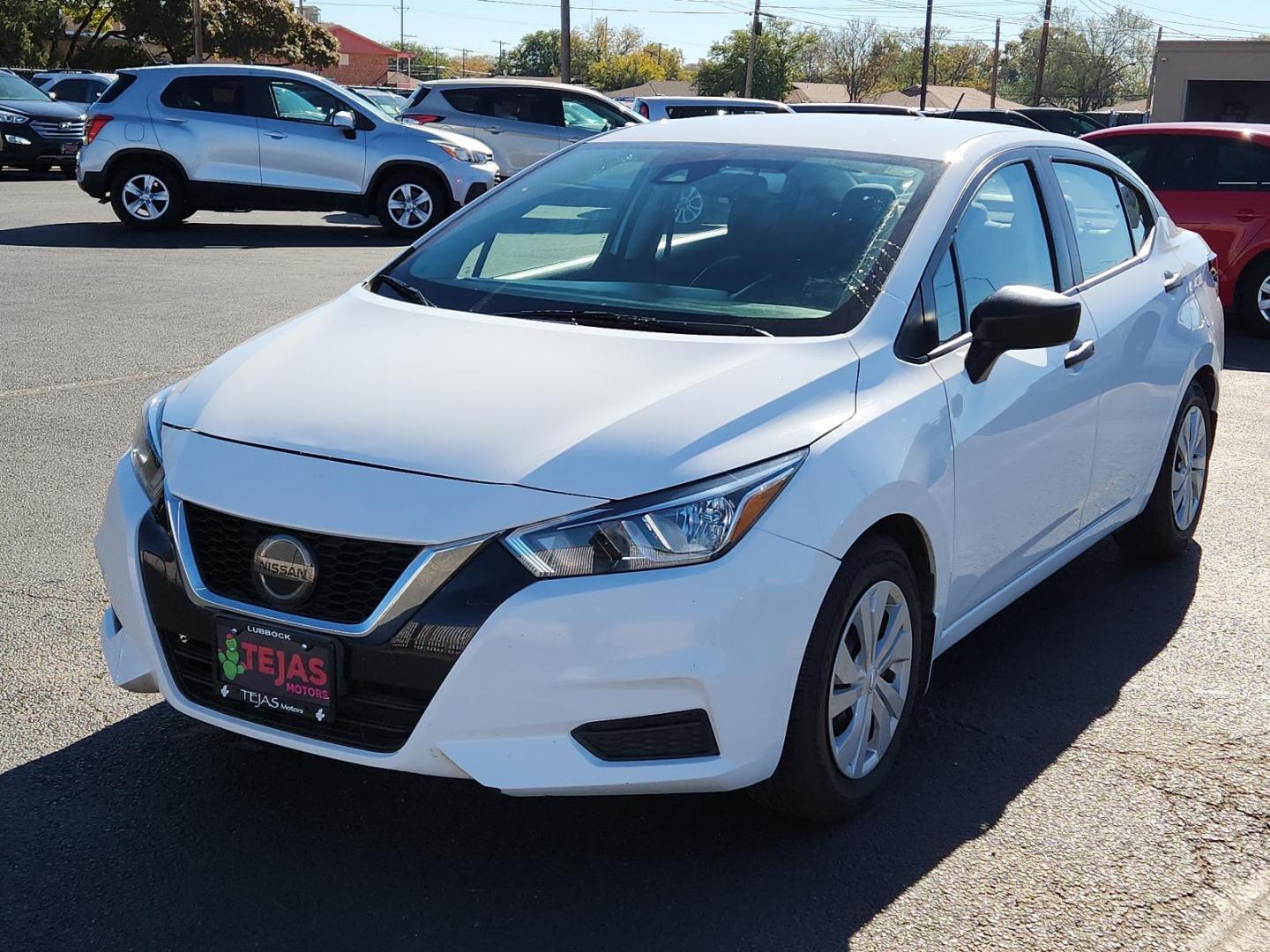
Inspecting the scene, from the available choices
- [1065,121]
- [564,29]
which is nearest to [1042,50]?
[564,29]

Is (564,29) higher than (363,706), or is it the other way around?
(564,29)

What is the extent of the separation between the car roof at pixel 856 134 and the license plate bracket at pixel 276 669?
7.33 feet

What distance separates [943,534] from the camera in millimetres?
3680

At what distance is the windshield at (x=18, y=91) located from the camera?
920 inches

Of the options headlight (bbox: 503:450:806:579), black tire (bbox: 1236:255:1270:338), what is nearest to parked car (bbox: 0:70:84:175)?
black tire (bbox: 1236:255:1270:338)

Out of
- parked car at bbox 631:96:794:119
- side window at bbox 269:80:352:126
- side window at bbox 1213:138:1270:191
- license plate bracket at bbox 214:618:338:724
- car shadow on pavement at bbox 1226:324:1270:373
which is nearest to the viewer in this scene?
license plate bracket at bbox 214:618:338:724

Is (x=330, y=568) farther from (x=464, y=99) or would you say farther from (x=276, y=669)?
(x=464, y=99)

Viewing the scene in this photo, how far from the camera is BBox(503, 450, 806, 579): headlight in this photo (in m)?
2.93

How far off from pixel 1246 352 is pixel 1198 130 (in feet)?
6.57

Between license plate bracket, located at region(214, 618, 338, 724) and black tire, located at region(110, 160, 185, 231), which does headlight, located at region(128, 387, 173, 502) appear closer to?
license plate bracket, located at region(214, 618, 338, 724)

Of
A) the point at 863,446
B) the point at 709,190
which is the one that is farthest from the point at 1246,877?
the point at 709,190

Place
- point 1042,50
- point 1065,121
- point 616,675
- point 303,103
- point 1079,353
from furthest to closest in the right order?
point 1042,50, point 1065,121, point 303,103, point 1079,353, point 616,675

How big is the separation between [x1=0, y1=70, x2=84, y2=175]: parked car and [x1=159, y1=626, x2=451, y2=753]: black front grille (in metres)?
21.8

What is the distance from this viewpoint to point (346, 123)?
53.3 feet
